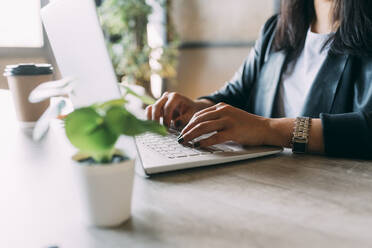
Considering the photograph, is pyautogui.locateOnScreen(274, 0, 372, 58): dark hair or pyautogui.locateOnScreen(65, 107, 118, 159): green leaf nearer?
pyautogui.locateOnScreen(65, 107, 118, 159): green leaf

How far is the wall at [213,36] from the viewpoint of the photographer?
3.22 meters

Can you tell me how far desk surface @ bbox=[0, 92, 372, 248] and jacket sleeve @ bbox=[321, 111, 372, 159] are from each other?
4 centimetres

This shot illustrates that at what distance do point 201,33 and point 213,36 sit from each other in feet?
0.50

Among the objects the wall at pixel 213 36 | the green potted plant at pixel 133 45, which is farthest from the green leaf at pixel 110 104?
the wall at pixel 213 36

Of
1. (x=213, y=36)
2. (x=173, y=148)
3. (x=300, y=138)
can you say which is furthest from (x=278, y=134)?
(x=213, y=36)

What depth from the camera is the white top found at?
121cm

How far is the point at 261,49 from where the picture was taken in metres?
1.43

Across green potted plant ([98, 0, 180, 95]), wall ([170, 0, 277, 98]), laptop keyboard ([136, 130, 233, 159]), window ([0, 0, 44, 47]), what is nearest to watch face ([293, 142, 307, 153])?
laptop keyboard ([136, 130, 233, 159])

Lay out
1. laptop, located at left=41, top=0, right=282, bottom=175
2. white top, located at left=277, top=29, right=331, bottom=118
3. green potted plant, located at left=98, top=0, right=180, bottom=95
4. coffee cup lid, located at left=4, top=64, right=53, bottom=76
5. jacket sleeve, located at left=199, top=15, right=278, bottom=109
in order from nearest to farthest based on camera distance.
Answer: laptop, located at left=41, top=0, right=282, bottom=175
coffee cup lid, located at left=4, top=64, right=53, bottom=76
white top, located at left=277, top=29, right=331, bottom=118
jacket sleeve, located at left=199, top=15, right=278, bottom=109
green potted plant, located at left=98, top=0, right=180, bottom=95

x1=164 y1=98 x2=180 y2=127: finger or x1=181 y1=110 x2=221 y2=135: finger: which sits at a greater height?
x1=181 y1=110 x2=221 y2=135: finger

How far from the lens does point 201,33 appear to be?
11.6 feet

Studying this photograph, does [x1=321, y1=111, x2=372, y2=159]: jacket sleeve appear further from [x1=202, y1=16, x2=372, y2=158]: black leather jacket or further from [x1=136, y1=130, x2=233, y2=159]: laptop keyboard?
[x1=136, y1=130, x2=233, y2=159]: laptop keyboard

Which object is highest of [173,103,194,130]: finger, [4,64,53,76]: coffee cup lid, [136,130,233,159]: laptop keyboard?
[4,64,53,76]: coffee cup lid

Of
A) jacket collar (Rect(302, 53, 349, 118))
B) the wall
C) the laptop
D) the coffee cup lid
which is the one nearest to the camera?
the laptop
